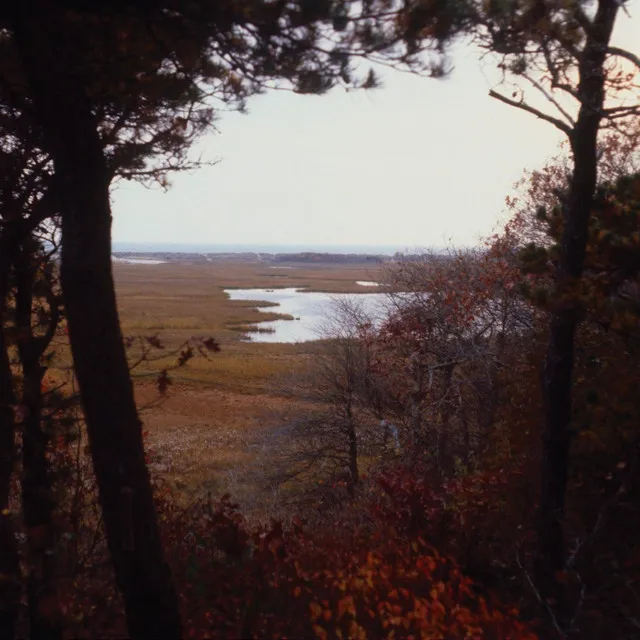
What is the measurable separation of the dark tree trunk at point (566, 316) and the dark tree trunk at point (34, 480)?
408 cm

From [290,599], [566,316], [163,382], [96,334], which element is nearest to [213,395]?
[290,599]

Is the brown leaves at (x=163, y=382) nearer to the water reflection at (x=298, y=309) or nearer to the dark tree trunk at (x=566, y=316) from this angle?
the dark tree trunk at (x=566, y=316)

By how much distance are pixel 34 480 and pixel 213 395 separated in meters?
28.6

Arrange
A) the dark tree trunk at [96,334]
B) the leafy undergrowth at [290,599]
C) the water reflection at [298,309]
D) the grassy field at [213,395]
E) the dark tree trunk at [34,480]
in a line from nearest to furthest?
the dark tree trunk at [96,334] → the dark tree trunk at [34,480] → the leafy undergrowth at [290,599] → the grassy field at [213,395] → the water reflection at [298,309]

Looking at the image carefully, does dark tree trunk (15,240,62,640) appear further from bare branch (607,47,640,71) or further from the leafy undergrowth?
bare branch (607,47,640,71)

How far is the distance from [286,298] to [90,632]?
74134 millimetres

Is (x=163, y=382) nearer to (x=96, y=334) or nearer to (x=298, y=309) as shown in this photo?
(x=96, y=334)

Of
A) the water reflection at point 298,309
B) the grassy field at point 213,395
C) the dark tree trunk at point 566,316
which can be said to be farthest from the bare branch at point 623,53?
the water reflection at point 298,309

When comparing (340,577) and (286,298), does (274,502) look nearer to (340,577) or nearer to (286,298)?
(340,577)

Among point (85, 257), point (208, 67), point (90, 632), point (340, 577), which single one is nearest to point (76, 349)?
point (85, 257)

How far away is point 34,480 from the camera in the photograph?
489cm

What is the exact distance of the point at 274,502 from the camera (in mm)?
17016

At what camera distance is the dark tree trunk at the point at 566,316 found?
520 centimetres

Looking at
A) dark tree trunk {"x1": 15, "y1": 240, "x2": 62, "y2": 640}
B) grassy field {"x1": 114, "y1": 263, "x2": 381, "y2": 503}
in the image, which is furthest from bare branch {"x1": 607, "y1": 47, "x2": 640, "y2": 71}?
dark tree trunk {"x1": 15, "y1": 240, "x2": 62, "y2": 640}
